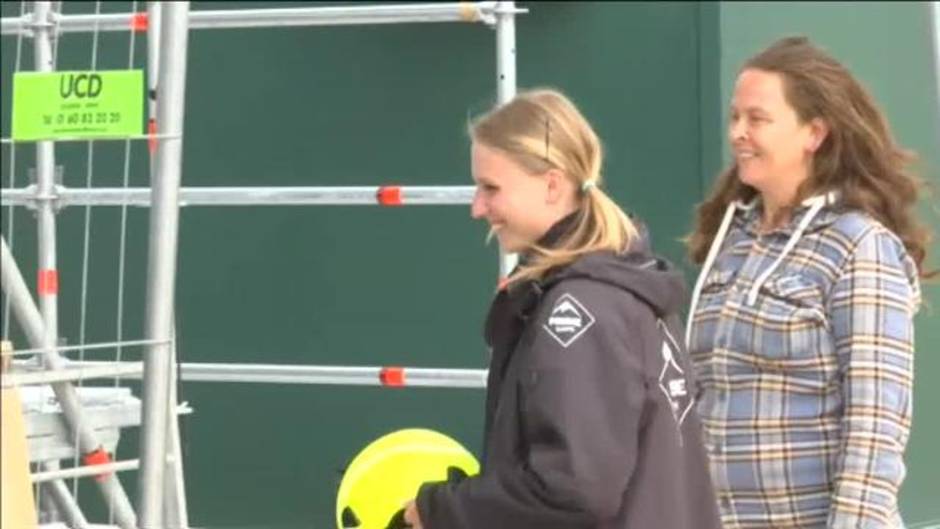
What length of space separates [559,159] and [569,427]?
1.56 ft

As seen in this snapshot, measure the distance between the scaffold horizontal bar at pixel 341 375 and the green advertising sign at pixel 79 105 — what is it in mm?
2077

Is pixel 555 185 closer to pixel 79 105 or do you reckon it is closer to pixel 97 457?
pixel 79 105

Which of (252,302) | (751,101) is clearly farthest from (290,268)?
(751,101)

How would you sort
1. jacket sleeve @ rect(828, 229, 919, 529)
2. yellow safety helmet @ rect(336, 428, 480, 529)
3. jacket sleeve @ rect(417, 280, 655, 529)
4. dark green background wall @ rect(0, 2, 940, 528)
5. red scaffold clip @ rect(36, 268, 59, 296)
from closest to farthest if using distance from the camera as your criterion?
jacket sleeve @ rect(417, 280, 655, 529)
yellow safety helmet @ rect(336, 428, 480, 529)
jacket sleeve @ rect(828, 229, 919, 529)
red scaffold clip @ rect(36, 268, 59, 296)
dark green background wall @ rect(0, 2, 940, 528)

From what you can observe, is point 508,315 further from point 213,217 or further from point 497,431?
point 213,217

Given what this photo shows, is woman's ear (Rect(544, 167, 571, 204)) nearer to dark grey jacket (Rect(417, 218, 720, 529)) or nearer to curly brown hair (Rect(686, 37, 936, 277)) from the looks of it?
dark grey jacket (Rect(417, 218, 720, 529))

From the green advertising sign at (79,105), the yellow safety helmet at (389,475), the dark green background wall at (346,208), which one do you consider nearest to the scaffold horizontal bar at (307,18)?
the dark green background wall at (346,208)

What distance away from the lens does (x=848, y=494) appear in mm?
3562

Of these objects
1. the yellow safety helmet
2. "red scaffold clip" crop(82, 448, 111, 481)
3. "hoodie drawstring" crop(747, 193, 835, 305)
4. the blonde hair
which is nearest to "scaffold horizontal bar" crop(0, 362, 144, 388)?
the yellow safety helmet

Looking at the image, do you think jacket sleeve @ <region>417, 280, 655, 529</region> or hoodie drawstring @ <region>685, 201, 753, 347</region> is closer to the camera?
jacket sleeve @ <region>417, 280, 655, 529</region>

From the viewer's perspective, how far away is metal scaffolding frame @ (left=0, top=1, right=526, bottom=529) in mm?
3256

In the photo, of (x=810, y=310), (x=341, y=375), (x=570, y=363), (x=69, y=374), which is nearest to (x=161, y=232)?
(x=69, y=374)

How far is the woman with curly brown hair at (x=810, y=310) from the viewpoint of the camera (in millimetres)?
3598

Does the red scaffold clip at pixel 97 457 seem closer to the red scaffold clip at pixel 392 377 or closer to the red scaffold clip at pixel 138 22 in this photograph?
the red scaffold clip at pixel 392 377
